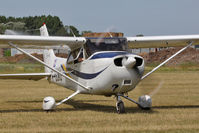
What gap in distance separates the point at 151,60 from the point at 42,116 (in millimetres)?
65530

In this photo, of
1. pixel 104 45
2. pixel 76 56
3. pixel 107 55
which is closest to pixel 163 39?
pixel 104 45

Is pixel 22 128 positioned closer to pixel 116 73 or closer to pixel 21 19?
pixel 116 73

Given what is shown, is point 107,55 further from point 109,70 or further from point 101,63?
point 109,70

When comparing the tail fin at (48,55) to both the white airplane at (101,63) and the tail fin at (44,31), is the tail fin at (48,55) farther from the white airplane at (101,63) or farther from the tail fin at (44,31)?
the white airplane at (101,63)

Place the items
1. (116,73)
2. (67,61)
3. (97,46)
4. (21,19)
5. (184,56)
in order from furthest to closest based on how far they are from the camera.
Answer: (21,19) < (184,56) < (67,61) < (97,46) < (116,73)

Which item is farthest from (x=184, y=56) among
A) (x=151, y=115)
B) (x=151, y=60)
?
(x=151, y=115)

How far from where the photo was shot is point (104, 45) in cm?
1101

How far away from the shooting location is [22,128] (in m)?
8.30

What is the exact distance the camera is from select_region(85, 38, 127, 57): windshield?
10984 mm

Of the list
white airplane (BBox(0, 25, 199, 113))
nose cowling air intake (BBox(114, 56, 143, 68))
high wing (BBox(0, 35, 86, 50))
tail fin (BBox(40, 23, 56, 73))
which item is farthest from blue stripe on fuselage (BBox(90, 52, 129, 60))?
tail fin (BBox(40, 23, 56, 73))

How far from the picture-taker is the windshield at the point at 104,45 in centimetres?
1098

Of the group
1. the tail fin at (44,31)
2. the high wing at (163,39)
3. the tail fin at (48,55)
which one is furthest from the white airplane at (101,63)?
the tail fin at (44,31)

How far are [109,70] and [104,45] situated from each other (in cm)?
107

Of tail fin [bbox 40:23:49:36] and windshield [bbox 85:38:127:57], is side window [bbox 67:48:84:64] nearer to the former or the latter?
windshield [bbox 85:38:127:57]
